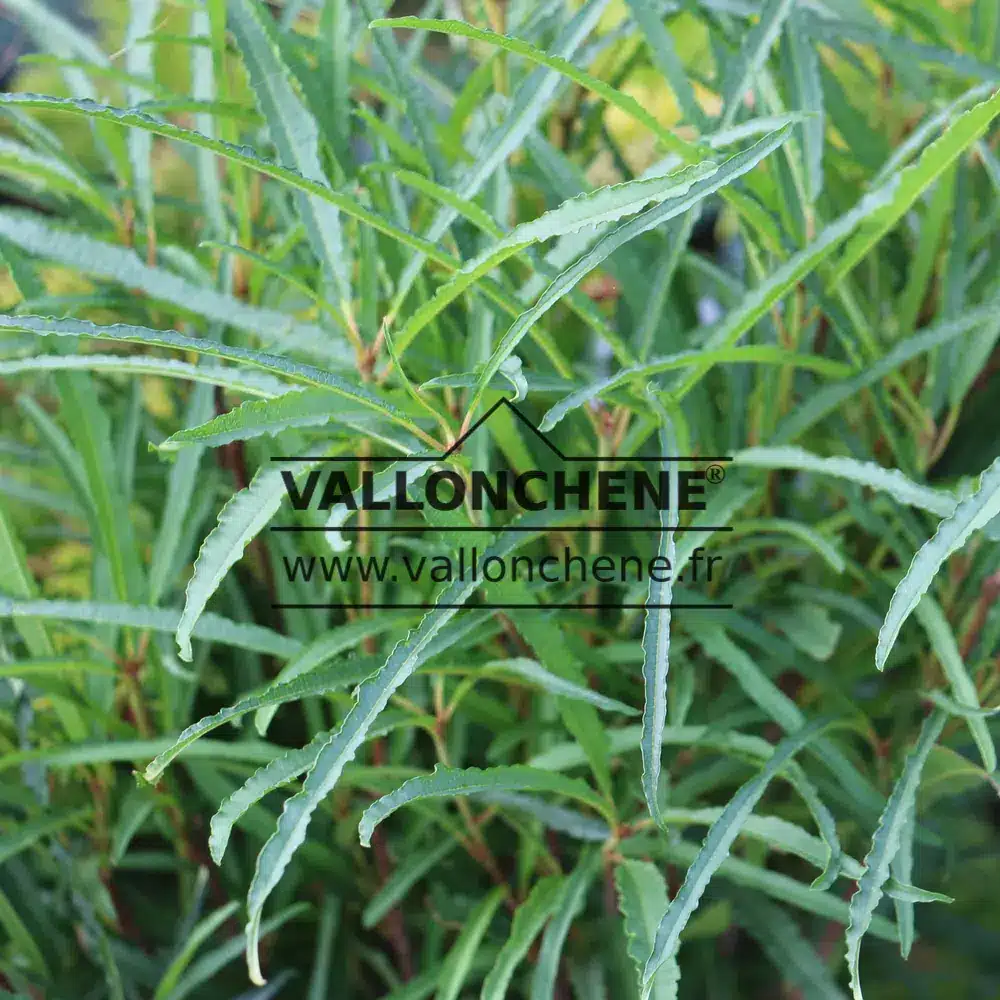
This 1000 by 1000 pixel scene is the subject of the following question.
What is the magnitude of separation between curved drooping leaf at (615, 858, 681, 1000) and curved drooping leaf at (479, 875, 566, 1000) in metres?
0.03

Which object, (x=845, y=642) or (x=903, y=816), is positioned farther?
(x=845, y=642)

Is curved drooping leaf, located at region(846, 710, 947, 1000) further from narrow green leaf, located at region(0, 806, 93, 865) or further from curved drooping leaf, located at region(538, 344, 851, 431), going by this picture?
narrow green leaf, located at region(0, 806, 93, 865)

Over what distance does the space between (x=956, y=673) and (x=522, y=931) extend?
147mm

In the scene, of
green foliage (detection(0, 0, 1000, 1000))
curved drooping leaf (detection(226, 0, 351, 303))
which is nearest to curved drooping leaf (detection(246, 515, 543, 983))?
green foliage (detection(0, 0, 1000, 1000))

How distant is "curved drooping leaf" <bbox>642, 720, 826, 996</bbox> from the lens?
0.22 meters

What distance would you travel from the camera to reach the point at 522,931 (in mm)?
290

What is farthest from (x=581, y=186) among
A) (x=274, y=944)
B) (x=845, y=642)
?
(x=274, y=944)

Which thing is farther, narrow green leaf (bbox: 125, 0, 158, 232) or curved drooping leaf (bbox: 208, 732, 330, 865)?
narrow green leaf (bbox: 125, 0, 158, 232)

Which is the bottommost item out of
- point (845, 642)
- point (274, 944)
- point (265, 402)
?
point (274, 944)

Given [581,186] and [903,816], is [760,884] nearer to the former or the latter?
[903,816]

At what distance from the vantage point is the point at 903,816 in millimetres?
252

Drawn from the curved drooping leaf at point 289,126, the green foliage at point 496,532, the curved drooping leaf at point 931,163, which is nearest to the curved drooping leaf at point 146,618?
the green foliage at point 496,532

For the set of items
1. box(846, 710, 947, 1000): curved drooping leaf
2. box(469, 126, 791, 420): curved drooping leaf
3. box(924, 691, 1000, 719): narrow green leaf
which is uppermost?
box(469, 126, 791, 420): curved drooping leaf

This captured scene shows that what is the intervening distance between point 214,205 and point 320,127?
8 cm
